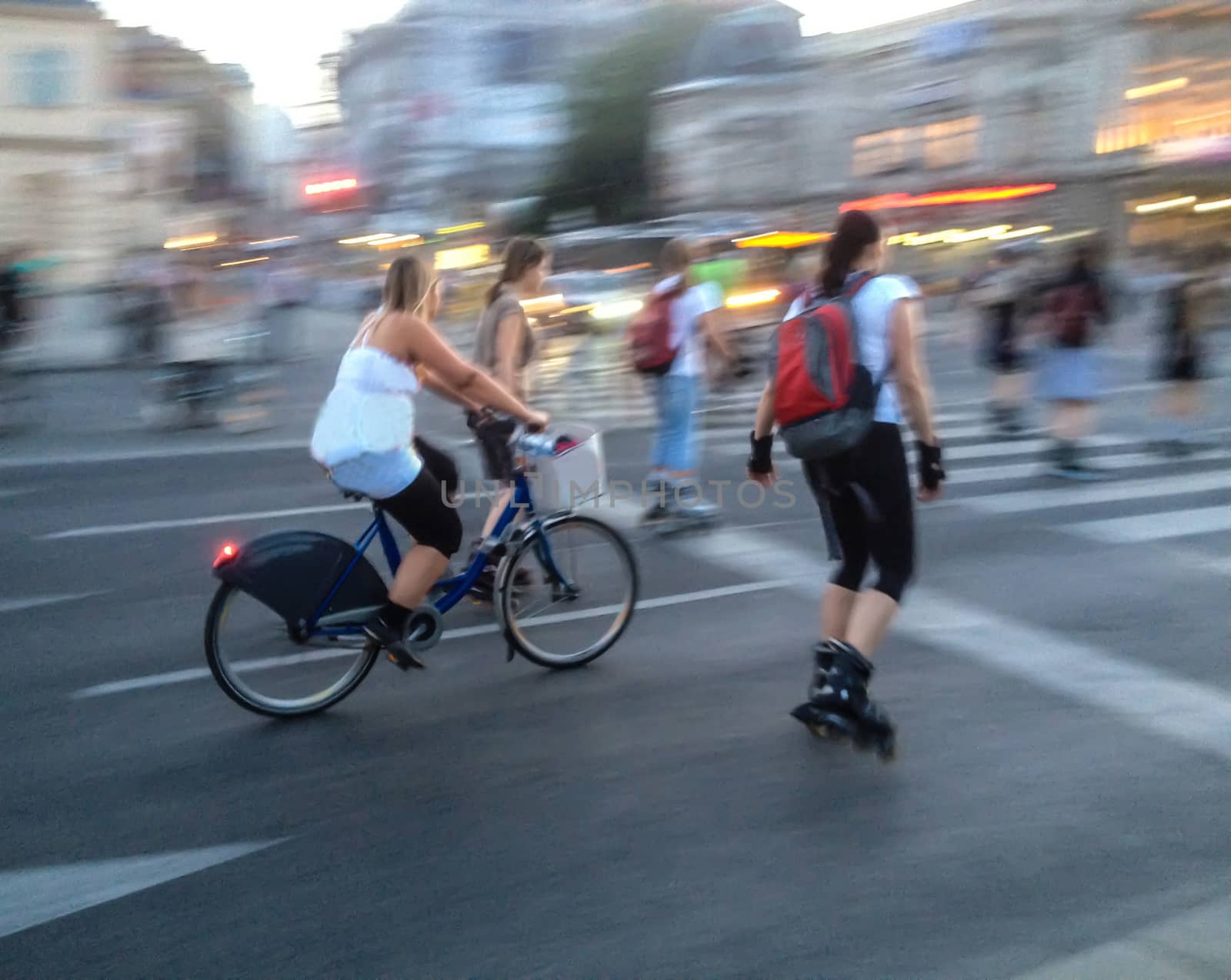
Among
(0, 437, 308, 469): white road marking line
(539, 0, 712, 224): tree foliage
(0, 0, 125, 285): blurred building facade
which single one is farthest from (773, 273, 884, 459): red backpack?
(539, 0, 712, 224): tree foliage

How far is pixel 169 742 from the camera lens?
192 inches

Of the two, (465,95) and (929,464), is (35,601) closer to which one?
(929,464)

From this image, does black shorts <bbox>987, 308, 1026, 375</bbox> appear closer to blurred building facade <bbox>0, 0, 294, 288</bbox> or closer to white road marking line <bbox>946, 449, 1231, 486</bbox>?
white road marking line <bbox>946, 449, 1231, 486</bbox>

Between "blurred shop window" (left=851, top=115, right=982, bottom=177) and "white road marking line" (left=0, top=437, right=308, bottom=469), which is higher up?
"blurred shop window" (left=851, top=115, right=982, bottom=177)

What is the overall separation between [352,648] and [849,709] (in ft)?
6.15

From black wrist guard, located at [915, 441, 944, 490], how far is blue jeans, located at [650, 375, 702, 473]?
430cm

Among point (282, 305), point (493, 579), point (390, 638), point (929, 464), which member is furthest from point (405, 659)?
point (282, 305)

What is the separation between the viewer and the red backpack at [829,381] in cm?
440

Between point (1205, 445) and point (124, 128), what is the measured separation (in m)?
30.1

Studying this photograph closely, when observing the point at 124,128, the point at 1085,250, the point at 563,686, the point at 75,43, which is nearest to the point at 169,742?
the point at 563,686

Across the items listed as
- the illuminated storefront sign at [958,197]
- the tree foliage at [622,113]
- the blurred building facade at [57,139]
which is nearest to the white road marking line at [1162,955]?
the blurred building facade at [57,139]

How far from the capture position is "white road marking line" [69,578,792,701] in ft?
16.7

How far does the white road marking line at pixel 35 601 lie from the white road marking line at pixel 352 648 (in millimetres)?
1598

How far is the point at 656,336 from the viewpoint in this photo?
861 cm
